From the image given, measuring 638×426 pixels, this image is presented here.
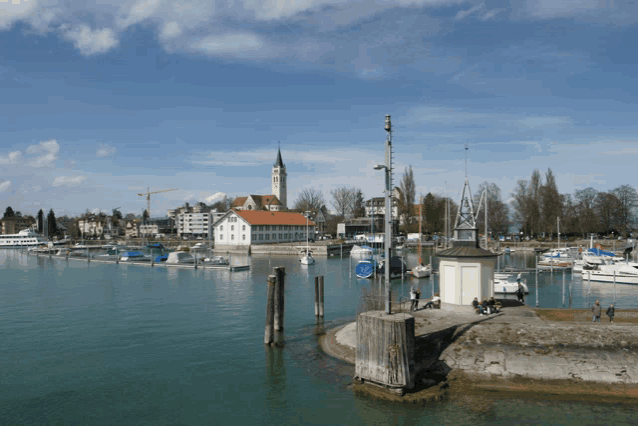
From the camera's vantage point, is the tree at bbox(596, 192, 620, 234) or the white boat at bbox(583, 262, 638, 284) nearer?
the white boat at bbox(583, 262, 638, 284)

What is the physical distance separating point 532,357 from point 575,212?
104 meters

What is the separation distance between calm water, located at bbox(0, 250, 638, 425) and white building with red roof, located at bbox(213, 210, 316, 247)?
52.1 meters

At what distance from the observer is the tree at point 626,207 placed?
340 feet

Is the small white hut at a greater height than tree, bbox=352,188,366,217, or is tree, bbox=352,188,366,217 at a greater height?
tree, bbox=352,188,366,217

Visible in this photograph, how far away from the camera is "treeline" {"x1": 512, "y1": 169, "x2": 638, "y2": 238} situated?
10144 cm

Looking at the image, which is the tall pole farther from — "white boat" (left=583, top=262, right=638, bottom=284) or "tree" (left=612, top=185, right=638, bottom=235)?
"tree" (left=612, top=185, right=638, bottom=235)

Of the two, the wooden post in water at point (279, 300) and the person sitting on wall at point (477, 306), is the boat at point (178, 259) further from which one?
the person sitting on wall at point (477, 306)

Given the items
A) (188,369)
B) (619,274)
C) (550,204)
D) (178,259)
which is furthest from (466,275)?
(550,204)

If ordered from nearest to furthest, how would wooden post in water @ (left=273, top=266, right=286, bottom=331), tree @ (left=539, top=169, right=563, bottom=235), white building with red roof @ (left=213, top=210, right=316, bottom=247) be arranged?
wooden post in water @ (left=273, top=266, right=286, bottom=331)
white building with red roof @ (left=213, top=210, right=316, bottom=247)
tree @ (left=539, top=169, right=563, bottom=235)

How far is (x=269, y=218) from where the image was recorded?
9894 cm

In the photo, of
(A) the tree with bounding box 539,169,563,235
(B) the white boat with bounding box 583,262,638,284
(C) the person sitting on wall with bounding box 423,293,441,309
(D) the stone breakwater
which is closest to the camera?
(D) the stone breakwater

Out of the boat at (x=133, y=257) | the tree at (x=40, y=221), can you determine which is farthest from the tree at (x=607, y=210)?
the tree at (x=40, y=221)

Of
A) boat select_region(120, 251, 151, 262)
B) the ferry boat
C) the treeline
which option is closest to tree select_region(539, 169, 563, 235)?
the treeline

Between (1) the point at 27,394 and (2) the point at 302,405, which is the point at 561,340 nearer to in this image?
(2) the point at 302,405
